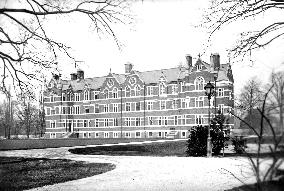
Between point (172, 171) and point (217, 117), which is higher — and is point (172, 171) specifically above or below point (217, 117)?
below

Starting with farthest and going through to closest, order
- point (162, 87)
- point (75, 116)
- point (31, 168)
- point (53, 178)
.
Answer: point (75, 116)
point (162, 87)
point (31, 168)
point (53, 178)

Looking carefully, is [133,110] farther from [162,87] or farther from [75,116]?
[75,116]

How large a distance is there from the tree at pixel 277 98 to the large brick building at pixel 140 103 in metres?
41.6

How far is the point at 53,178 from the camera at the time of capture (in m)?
11.0

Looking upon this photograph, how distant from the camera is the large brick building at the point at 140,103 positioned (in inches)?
1972

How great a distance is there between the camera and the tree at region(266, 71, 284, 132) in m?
3.48

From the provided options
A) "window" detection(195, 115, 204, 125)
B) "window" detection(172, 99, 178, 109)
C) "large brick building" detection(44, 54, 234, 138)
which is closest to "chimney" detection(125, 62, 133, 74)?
"large brick building" detection(44, 54, 234, 138)

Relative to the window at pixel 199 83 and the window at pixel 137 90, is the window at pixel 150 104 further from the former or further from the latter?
the window at pixel 199 83

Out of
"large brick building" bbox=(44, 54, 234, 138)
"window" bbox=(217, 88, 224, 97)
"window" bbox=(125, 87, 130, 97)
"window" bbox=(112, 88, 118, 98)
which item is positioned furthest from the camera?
"window" bbox=(112, 88, 118, 98)

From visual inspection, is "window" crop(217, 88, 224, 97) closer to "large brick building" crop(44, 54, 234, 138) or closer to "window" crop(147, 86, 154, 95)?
"large brick building" crop(44, 54, 234, 138)

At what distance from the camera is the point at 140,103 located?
2238 inches

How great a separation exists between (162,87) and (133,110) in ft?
22.6

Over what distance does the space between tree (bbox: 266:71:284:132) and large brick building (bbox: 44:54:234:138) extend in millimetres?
41615

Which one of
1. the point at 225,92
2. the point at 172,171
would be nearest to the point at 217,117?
the point at 172,171
